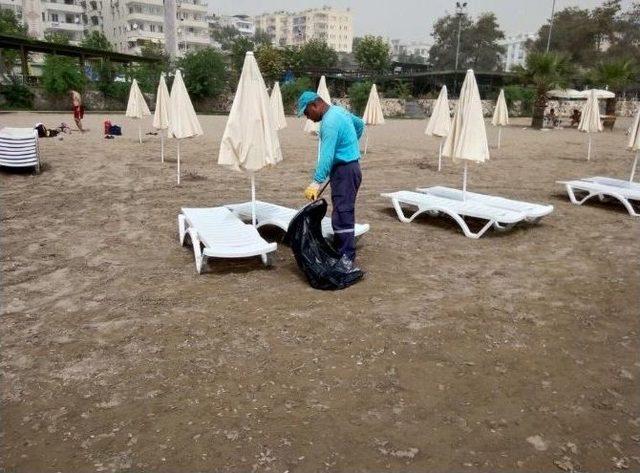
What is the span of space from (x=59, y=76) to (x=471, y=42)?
5604 centimetres

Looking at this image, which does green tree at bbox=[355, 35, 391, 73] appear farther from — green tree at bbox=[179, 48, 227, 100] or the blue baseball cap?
the blue baseball cap

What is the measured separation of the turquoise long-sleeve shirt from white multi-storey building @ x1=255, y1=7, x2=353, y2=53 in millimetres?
140250

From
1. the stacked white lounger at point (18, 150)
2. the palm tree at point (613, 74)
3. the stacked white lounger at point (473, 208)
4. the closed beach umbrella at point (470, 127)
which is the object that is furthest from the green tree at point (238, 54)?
the closed beach umbrella at point (470, 127)

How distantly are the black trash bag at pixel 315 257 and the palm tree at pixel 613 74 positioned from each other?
27.4m

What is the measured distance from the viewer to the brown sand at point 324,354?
2605mm

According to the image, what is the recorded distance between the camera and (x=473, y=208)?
662 cm

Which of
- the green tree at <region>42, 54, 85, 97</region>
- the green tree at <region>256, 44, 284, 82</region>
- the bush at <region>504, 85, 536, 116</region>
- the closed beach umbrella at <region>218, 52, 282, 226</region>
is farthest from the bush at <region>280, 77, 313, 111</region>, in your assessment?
the closed beach umbrella at <region>218, 52, 282, 226</region>

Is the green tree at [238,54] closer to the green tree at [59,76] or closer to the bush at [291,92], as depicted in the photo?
the bush at [291,92]

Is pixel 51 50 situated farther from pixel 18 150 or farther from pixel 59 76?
pixel 18 150

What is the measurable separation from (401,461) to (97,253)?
14.5 feet

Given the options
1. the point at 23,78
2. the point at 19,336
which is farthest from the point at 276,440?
the point at 23,78

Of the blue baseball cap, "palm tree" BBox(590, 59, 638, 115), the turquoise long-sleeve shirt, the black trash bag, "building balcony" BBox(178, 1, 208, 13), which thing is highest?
"building balcony" BBox(178, 1, 208, 13)

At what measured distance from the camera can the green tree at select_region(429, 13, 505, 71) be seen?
2746 inches

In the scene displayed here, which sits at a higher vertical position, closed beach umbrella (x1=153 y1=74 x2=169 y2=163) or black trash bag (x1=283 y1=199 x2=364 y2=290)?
closed beach umbrella (x1=153 y1=74 x2=169 y2=163)
